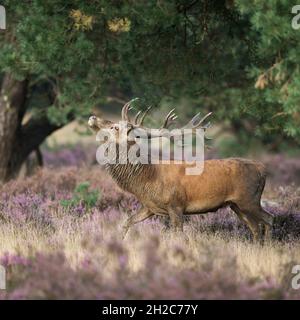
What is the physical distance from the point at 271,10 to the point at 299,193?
6387 millimetres

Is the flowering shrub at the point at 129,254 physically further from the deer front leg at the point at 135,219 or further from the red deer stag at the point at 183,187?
the red deer stag at the point at 183,187

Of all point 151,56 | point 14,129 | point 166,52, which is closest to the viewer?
point 166,52

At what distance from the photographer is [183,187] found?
423 inches

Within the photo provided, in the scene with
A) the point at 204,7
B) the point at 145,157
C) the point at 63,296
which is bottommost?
the point at 63,296

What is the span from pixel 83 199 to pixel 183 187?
8.91 ft

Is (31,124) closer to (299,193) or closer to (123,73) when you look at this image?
(123,73)

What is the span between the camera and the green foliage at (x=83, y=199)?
502 inches

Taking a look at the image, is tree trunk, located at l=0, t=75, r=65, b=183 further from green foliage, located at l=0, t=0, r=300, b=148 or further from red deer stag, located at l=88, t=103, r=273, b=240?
red deer stag, located at l=88, t=103, r=273, b=240

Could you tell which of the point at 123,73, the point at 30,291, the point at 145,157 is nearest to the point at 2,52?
the point at 123,73

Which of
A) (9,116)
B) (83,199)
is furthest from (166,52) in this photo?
(9,116)

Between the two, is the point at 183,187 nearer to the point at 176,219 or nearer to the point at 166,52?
the point at 176,219

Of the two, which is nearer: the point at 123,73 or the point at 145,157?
the point at 145,157

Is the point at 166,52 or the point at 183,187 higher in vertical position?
the point at 166,52

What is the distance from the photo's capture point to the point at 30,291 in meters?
7.88
